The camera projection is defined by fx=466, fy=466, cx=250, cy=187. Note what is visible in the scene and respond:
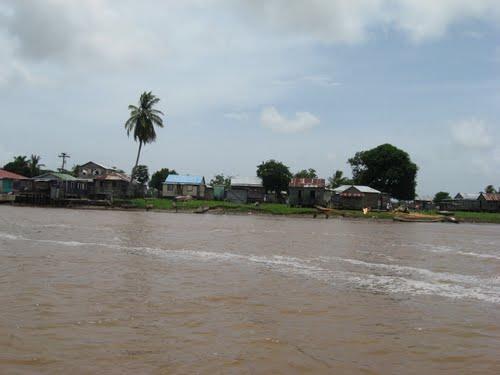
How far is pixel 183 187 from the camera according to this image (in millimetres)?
73000

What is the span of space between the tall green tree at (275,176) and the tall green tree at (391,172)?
15.1 metres

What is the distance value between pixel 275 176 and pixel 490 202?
38.1 m

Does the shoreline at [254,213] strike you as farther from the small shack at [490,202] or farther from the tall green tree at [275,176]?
the small shack at [490,202]

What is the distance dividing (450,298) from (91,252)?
12.0m

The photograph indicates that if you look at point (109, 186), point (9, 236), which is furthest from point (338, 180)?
point (9, 236)

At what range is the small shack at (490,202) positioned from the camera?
80625 mm

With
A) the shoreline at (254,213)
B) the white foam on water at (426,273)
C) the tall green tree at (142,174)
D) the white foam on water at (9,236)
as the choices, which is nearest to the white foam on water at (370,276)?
the white foam on water at (426,273)

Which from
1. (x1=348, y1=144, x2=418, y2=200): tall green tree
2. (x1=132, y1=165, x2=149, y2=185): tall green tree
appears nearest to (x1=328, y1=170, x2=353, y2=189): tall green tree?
(x1=348, y1=144, x2=418, y2=200): tall green tree

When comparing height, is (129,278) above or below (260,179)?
below

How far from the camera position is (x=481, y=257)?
68.6ft

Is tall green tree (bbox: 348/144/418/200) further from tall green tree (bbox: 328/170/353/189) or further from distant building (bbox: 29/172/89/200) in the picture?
distant building (bbox: 29/172/89/200)

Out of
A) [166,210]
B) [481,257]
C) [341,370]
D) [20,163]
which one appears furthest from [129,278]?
[20,163]

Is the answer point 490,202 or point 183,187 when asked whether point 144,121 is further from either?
point 490,202

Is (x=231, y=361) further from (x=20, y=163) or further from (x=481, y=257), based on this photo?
(x=20, y=163)
